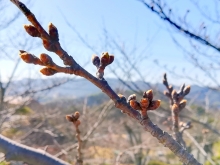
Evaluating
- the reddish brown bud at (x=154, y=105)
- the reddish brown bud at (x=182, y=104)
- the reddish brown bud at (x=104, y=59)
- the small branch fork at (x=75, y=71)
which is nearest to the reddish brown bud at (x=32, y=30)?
the small branch fork at (x=75, y=71)

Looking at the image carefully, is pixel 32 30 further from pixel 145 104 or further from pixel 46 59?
pixel 145 104

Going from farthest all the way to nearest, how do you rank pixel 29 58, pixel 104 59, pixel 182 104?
pixel 182 104
pixel 104 59
pixel 29 58

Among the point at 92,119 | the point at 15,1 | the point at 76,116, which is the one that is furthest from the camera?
the point at 92,119

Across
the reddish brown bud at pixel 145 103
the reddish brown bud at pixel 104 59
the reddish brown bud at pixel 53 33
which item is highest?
the reddish brown bud at pixel 53 33

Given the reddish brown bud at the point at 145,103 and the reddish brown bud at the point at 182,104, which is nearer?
the reddish brown bud at the point at 145,103

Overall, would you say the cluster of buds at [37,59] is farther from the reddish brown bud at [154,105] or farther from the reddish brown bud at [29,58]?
the reddish brown bud at [154,105]

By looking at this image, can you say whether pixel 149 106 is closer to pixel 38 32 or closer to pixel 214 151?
pixel 38 32

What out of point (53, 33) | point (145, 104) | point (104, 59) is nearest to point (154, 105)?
point (145, 104)

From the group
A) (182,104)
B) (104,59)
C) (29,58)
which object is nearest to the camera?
(29,58)

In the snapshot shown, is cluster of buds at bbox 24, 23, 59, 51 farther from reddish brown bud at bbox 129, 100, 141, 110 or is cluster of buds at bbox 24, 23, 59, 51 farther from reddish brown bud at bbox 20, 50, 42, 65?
reddish brown bud at bbox 129, 100, 141, 110

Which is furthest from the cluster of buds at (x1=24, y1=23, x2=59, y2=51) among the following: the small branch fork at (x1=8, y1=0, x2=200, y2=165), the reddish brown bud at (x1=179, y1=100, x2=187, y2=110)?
the reddish brown bud at (x1=179, y1=100, x2=187, y2=110)

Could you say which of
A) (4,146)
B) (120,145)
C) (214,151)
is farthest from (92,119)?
(4,146)
